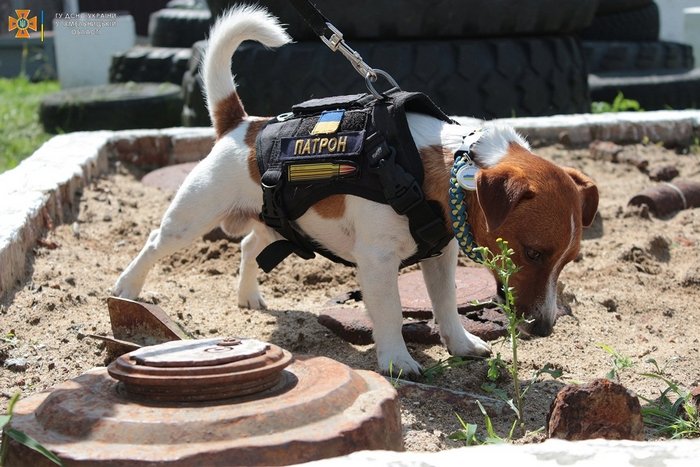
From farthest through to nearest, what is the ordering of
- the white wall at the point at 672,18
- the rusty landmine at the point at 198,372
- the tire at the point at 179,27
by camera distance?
the white wall at the point at 672,18 < the tire at the point at 179,27 < the rusty landmine at the point at 198,372

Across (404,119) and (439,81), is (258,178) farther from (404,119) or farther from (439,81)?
(439,81)

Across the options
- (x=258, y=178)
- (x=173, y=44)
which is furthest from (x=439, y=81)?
(x=173, y=44)

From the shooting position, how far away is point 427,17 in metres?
6.62

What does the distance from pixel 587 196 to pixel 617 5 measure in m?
7.71

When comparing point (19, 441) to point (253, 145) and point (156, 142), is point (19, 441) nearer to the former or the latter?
point (253, 145)

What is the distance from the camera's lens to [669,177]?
607 cm

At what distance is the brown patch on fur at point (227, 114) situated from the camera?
3.98 m

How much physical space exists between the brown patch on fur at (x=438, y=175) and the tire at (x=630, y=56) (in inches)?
277

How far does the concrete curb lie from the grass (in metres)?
5.77

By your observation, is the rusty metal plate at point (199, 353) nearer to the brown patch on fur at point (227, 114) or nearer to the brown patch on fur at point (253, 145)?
the brown patch on fur at point (253, 145)

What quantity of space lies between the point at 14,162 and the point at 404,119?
190 inches

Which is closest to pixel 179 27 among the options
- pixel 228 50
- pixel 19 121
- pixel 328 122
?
pixel 19 121

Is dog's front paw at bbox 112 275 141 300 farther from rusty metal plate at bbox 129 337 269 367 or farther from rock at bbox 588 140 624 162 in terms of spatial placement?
rock at bbox 588 140 624 162

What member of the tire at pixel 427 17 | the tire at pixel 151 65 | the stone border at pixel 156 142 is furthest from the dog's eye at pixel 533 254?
the tire at pixel 151 65
